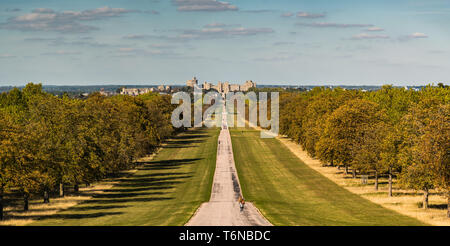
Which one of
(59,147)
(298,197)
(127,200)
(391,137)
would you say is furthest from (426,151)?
(59,147)

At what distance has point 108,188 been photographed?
71.5 meters

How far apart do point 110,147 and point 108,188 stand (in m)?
5.42

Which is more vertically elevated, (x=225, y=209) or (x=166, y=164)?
(x=225, y=209)

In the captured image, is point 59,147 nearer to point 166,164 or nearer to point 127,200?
point 127,200

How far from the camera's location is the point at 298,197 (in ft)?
211

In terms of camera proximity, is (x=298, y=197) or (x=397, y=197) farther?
(x=298, y=197)

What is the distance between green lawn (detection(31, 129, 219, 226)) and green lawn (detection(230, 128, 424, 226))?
630 centimetres

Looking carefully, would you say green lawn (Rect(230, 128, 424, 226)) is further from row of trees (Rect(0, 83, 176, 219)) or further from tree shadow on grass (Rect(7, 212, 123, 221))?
row of trees (Rect(0, 83, 176, 219))

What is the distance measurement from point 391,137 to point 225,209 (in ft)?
73.1

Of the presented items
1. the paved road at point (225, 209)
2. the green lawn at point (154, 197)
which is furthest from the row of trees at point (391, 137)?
the green lawn at point (154, 197)

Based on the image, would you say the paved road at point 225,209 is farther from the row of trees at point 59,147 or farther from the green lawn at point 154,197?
the row of trees at point 59,147

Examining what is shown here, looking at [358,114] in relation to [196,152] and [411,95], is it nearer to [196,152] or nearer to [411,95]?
[411,95]
